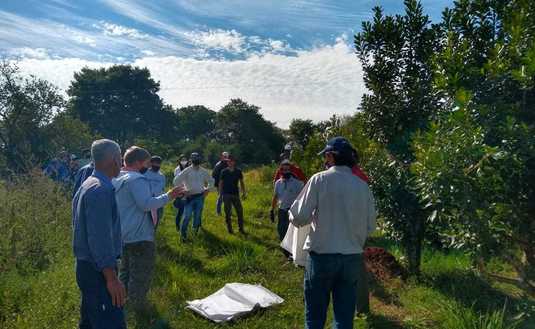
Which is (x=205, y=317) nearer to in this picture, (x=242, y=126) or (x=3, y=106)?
(x=3, y=106)

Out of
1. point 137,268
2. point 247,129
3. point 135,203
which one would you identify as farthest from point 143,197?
point 247,129

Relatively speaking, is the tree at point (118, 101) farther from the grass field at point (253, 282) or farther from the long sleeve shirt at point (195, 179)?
the grass field at point (253, 282)

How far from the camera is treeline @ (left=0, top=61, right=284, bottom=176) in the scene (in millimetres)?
27297

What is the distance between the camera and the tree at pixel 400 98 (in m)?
5.91

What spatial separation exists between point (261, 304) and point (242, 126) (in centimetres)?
4068

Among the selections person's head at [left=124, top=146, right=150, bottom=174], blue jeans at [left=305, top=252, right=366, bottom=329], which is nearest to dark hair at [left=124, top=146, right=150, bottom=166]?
person's head at [left=124, top=146, right=150, bottom=174]

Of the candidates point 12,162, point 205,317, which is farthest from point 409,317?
point 12,162

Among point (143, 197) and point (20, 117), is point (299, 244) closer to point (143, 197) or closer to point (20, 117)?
point (143, 197)

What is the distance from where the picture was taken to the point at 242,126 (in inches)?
1794

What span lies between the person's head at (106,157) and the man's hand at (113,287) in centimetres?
70

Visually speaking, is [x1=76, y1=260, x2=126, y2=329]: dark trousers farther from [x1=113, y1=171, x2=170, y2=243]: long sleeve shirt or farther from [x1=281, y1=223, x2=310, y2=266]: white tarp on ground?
[x1=281, y1=223, x2=310, y2=266]: white tarp on ground

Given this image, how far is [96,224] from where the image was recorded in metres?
3.04

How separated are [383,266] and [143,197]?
12.6 feet

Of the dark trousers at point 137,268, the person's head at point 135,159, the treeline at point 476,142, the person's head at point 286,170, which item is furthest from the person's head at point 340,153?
the person's head at point 286,170
